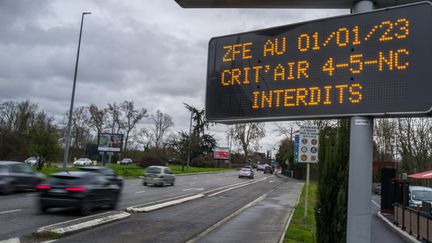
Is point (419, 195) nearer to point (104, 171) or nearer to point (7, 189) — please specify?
point (104, 171)

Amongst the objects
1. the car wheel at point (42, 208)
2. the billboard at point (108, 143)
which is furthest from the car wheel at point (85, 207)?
the billboard at point (108, 143)

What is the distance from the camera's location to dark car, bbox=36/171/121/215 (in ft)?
50.9

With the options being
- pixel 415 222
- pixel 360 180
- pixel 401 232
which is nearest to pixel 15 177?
pixel 401 232

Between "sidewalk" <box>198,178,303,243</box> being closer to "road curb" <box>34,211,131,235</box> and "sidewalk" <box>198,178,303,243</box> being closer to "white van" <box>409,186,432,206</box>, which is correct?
"road curb" <box>34,211,131,235</box>

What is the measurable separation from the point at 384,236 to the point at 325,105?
11.8 m

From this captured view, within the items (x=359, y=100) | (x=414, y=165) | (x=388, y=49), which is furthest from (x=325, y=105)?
(x=414, y=165)

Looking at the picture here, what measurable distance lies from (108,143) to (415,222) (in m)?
45.5

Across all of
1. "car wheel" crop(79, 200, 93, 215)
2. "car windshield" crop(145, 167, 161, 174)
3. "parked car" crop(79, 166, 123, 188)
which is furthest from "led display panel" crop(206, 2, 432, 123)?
"car windshield" crop(145, 167, 161, 174)

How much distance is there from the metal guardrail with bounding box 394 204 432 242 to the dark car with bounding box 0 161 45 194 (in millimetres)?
17882

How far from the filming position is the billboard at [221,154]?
10347cm

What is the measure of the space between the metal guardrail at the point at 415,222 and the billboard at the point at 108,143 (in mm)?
42677

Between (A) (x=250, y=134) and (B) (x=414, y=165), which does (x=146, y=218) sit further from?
(A) (x=250, y=134)

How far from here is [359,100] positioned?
16.7 ft

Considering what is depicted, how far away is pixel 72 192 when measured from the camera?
51.3ft
